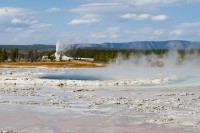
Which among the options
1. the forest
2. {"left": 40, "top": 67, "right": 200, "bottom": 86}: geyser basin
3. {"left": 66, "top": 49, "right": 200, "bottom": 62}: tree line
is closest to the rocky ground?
{"left": 40, "top": 67, "right": 200, "bottom": 86}: geyser basin

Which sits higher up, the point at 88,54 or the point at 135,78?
the point at 88,54

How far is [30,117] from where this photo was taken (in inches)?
787

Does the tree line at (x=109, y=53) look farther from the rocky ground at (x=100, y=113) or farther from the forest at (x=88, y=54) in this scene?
the rocky ground at (x=100, y=113)

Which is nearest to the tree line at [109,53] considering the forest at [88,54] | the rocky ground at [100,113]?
the forest at [88,54]

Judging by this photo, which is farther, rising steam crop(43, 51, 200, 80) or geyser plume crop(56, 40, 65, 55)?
geyser plume crop(56, 40, 65, 55)

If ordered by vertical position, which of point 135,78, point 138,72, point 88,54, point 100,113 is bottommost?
point 100,113

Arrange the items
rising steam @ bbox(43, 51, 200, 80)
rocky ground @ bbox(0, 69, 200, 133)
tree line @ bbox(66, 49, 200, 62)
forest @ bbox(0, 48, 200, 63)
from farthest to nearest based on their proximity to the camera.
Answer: tree line @ bbox(66, 49, 200, 62) → forest @ bbox(0, 48, 200, 63) → rising steam @ bbox(43, 51, 200, 80) → rocky ground @ bbox(0, 69, 200, 133)

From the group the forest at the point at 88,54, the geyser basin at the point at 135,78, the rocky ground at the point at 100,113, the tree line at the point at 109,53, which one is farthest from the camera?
the tree line at the point at 109,53

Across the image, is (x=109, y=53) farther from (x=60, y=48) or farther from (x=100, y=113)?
(x=100, y=113)

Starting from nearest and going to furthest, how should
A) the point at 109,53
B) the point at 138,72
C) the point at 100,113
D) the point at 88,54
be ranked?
the point at 100,113
the point at 138,72
the point at 109,53
the point at 88,54

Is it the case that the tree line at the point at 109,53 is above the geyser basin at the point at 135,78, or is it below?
above

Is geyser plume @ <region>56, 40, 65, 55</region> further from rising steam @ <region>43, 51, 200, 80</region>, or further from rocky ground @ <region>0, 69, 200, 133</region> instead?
rocky ground @ <region>0, 69, 200, 133</region>

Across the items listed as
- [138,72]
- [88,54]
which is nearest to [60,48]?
[88,54]

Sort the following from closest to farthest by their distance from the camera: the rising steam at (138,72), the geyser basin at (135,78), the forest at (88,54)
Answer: the geyser basin at (135,78) < the rising steam at (138,72) < the forest at (88,54)
